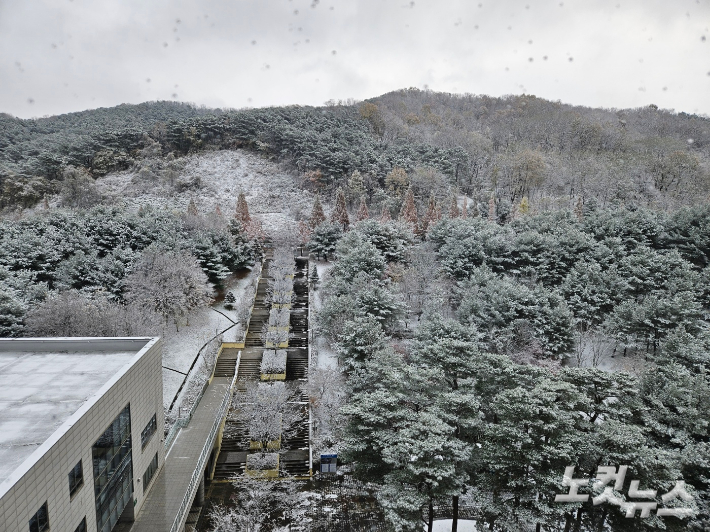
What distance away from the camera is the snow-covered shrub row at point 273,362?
24.4 meters

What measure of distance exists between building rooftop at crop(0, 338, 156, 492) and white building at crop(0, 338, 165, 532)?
0.02 metres

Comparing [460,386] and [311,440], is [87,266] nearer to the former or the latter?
[311,440]

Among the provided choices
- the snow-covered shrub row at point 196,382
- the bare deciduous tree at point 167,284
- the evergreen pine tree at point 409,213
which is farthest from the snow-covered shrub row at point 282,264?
the evergreen pine tree at point 409,213

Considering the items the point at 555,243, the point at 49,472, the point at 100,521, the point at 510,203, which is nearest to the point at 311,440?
the point at 100,521

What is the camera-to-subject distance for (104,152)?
195 feet

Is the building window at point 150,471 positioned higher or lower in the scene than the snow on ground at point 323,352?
lower

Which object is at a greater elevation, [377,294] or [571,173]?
[571,173]

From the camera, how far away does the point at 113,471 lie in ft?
39.2

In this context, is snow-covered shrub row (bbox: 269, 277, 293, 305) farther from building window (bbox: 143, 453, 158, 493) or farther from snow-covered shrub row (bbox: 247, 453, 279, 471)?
building window (bbox: 143, 453, 158, 493)

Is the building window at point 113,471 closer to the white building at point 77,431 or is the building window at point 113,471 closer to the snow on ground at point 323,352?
the white building at point 77,431

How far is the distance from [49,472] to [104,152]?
6156 cm

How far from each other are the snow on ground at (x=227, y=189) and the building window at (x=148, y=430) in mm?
32592

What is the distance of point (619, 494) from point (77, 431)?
14973mm

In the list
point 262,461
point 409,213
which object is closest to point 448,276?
point 409,213
